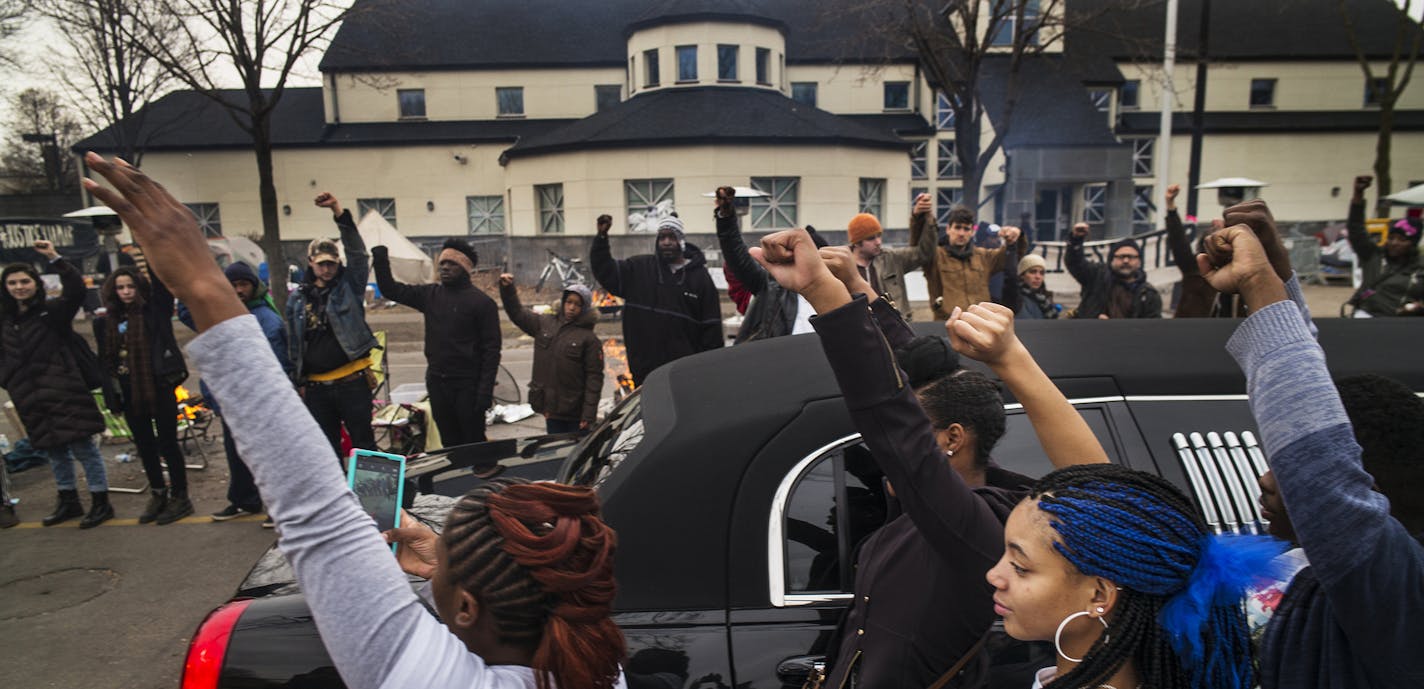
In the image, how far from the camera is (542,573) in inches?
47.9

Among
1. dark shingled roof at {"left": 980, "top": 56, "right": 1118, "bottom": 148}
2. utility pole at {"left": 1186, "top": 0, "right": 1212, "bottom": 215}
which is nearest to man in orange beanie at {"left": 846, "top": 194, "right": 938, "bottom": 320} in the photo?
utility pole at {"left": 1186, "top": 0, "right": 1212, "bottom": 215}

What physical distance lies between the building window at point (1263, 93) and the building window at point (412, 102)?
35.1 m

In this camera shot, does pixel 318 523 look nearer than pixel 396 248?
Yes

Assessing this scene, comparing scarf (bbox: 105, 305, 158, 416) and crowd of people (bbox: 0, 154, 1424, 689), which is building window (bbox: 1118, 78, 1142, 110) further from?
crowd of people (bbox: 0, 154, 1424, 689)

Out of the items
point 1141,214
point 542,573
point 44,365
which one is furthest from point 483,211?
point 542,573

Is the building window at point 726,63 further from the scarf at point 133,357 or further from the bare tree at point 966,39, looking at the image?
the scarf at point 133,357

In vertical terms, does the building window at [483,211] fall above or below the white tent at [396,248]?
above

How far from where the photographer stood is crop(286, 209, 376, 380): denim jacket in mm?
5520

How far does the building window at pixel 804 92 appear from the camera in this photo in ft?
109

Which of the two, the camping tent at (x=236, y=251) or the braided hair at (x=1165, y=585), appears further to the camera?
the camping tent at (x=236, y=251)

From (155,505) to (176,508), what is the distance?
15 cm

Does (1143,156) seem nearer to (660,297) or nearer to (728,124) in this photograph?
(728,124)

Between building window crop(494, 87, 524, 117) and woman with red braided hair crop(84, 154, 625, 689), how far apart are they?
3432 cm

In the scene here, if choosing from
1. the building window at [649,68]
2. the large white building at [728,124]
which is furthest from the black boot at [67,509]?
the building window at [649,68]
